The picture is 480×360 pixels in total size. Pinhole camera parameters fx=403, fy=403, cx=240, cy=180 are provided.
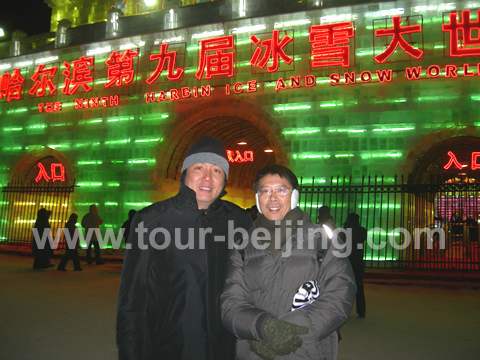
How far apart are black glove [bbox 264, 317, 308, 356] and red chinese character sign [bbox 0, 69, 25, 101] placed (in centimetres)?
1928

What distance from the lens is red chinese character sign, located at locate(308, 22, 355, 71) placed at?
42.2 feet

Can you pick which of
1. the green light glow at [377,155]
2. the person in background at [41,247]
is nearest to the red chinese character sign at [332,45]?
the green light glow at [377,155]

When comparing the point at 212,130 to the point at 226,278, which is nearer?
the point at 226,278

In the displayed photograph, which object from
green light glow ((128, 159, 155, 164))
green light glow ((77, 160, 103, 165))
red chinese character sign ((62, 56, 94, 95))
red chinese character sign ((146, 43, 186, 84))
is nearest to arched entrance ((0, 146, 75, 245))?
green light glow ((77, 160, 103, 165))

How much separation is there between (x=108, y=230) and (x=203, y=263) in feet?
45.4

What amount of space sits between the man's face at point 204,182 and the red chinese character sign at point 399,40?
11.4m

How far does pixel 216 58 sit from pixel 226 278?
13.1m

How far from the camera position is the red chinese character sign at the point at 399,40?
12398 mm

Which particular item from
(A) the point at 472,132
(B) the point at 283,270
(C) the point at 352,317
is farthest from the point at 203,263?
(A) the point at 472,132

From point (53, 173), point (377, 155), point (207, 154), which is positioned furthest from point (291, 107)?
point (207, 154)

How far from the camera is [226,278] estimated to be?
8.00 ft

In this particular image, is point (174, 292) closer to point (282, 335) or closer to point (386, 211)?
point (282, 335)

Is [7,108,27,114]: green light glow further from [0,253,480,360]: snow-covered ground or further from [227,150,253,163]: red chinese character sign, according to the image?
[0,253,480,360]: snow-covered ground

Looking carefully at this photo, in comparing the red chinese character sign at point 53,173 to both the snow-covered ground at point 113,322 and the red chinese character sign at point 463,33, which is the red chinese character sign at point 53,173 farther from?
the red chinese character sign at point 463,33
